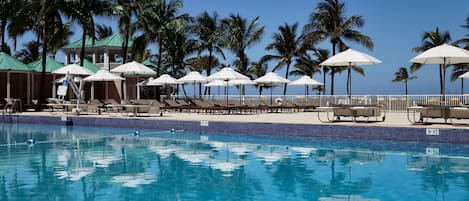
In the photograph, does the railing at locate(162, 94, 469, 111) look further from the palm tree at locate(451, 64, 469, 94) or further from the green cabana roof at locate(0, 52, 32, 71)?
the palm tree at locate(451, 64, 469, 94)

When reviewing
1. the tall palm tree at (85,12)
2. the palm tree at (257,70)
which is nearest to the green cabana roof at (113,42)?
the tall palm tree at (85,12)

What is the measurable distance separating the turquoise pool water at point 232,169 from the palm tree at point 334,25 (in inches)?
730

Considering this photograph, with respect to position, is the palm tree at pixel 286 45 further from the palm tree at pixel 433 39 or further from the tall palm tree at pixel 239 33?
the palm tree at pixel 433 39

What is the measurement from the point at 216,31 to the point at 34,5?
1167 cm

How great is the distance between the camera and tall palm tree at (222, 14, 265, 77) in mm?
30844

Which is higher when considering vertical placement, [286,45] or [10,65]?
[286,45]

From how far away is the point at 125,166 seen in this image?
8.07 metres

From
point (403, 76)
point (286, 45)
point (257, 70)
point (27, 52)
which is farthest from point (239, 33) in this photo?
point (403, 76)

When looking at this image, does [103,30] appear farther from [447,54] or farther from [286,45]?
[447,54]

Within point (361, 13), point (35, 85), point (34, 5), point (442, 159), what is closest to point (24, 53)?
point (35, 85)

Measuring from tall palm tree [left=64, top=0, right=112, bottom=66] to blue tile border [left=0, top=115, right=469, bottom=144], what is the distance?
823 centimetres

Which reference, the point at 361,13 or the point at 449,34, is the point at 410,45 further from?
the point at 361,13

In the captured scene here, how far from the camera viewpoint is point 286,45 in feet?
111

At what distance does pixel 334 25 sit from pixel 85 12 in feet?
49.1
